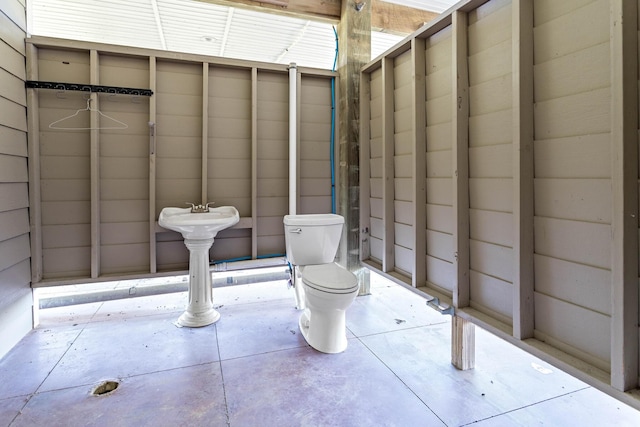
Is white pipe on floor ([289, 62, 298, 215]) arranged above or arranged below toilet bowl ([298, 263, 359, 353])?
above

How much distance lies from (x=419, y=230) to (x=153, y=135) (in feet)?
7.27

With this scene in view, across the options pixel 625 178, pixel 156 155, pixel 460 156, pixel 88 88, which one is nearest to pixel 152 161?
pixel 156 155

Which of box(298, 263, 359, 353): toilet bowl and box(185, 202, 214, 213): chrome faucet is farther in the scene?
box(185, 202, 214, 213): chrome faucet

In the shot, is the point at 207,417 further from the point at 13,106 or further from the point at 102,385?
the point at 13,106

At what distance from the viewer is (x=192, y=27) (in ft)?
13.4

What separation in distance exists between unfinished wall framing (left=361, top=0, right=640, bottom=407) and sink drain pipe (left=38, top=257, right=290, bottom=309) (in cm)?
142

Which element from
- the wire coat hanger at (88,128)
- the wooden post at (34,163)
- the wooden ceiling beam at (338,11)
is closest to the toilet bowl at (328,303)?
the wire coat hanger at (88,128)

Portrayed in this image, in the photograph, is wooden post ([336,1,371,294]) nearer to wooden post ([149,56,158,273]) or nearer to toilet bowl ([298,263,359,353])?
toilet bowl ([298,263,359,353])

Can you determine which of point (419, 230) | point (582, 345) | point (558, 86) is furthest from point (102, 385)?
point (558, 86)

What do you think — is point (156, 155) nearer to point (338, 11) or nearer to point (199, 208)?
point (199, 208)

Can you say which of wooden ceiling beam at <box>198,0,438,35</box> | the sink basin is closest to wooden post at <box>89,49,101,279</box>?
the sink basin

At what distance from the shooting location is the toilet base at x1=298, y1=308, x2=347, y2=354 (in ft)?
7.36

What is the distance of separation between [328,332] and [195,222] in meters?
1.20

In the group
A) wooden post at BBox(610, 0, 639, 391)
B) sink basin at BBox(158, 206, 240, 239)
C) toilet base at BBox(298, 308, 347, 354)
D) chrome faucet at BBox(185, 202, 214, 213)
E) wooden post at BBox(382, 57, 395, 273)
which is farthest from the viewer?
chrome faucet at BBox(185, 202, 214, 213)
